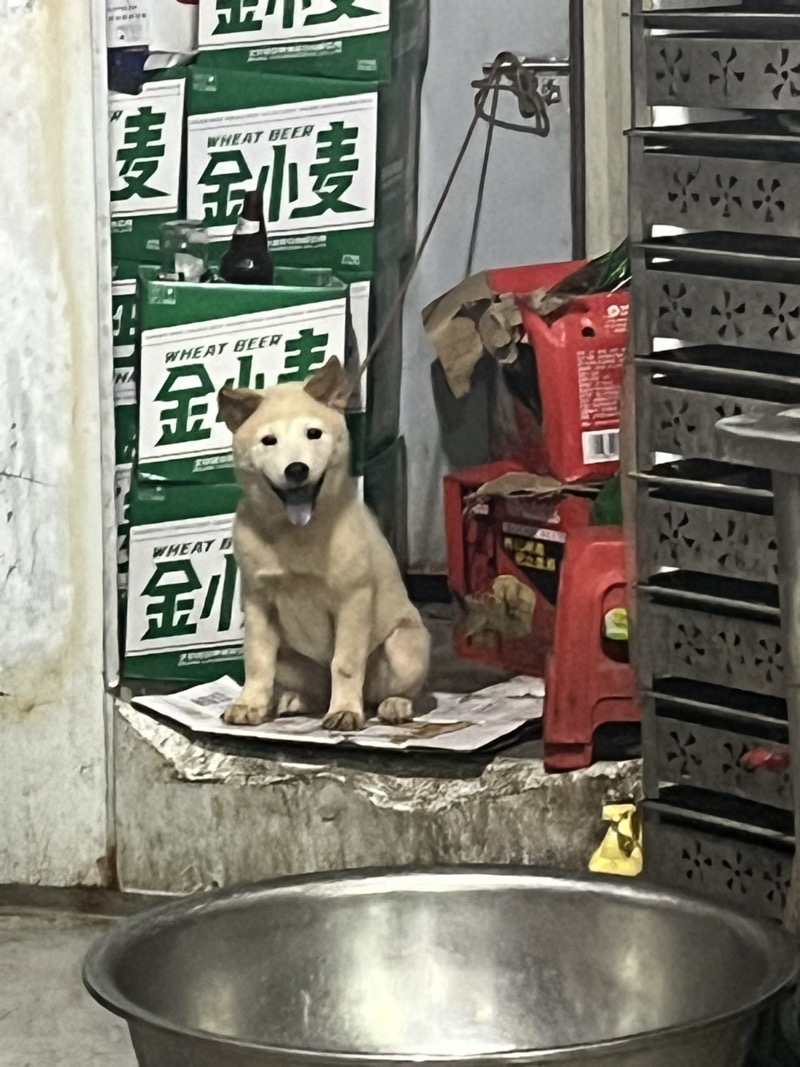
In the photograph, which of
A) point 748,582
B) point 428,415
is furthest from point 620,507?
point 748,582

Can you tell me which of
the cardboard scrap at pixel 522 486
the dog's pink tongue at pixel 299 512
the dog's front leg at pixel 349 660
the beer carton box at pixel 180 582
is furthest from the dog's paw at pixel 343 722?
→ the cardboard scrap at pixel 522 486

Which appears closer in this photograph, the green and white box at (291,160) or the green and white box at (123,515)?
the green and white box at (291,160)

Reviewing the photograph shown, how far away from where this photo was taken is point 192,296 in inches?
119

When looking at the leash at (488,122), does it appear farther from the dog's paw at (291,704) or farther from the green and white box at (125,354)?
the dog's paw at (291,704)

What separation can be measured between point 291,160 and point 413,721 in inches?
35.1

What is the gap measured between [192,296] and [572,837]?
1014 mm

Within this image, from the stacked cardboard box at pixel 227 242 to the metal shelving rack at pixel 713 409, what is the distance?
767 mm

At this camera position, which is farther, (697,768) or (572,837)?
(572,837)

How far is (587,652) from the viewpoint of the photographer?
285 centimetres

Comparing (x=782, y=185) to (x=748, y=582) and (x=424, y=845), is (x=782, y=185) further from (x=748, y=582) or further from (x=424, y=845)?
(x=424, y=845)

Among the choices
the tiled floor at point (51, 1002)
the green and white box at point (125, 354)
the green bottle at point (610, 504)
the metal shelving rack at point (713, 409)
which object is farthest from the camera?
the green and white box at point (125, 354)

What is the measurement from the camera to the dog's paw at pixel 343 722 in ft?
9.94

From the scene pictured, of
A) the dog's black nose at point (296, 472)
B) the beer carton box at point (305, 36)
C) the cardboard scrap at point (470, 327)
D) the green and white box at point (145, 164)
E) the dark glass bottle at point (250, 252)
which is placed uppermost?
the beer carton box at point (305, 36)

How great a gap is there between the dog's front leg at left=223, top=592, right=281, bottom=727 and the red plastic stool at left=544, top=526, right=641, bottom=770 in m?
0.46
